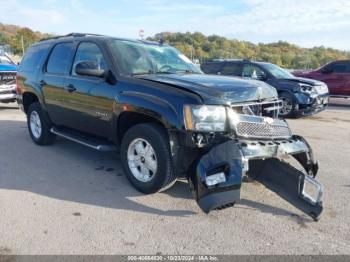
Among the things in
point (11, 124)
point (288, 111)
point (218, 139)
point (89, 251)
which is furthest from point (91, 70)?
point (288, 111)

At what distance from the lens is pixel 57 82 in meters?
5.84

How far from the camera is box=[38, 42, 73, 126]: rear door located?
18.8 feet

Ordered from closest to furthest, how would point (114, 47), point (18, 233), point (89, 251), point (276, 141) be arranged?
1. point (89, 251)
2. point (18, 233)
3. point (276, 141)
4. point (114, 47)

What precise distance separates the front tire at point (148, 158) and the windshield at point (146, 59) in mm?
891

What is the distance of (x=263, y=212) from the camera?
395 cm

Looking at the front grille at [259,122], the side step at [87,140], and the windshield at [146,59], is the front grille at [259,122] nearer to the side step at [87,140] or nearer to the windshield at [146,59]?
the windshield at [146,59]

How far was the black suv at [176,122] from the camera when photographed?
3635mm

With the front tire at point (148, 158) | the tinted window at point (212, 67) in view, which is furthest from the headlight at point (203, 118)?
the tinted window at point (212, 67)

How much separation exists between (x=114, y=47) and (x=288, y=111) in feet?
23.0

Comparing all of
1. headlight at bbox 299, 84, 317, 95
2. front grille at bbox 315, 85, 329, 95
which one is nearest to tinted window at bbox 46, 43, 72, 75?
headlight at bbox 299, 84, 317, 95

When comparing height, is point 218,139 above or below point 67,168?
above

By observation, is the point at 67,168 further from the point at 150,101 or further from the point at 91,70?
the point at 150,101

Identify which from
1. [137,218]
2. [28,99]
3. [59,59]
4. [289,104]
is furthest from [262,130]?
[289,104]

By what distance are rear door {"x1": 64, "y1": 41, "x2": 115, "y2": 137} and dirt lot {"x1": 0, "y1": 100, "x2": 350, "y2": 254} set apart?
681 millimetres
